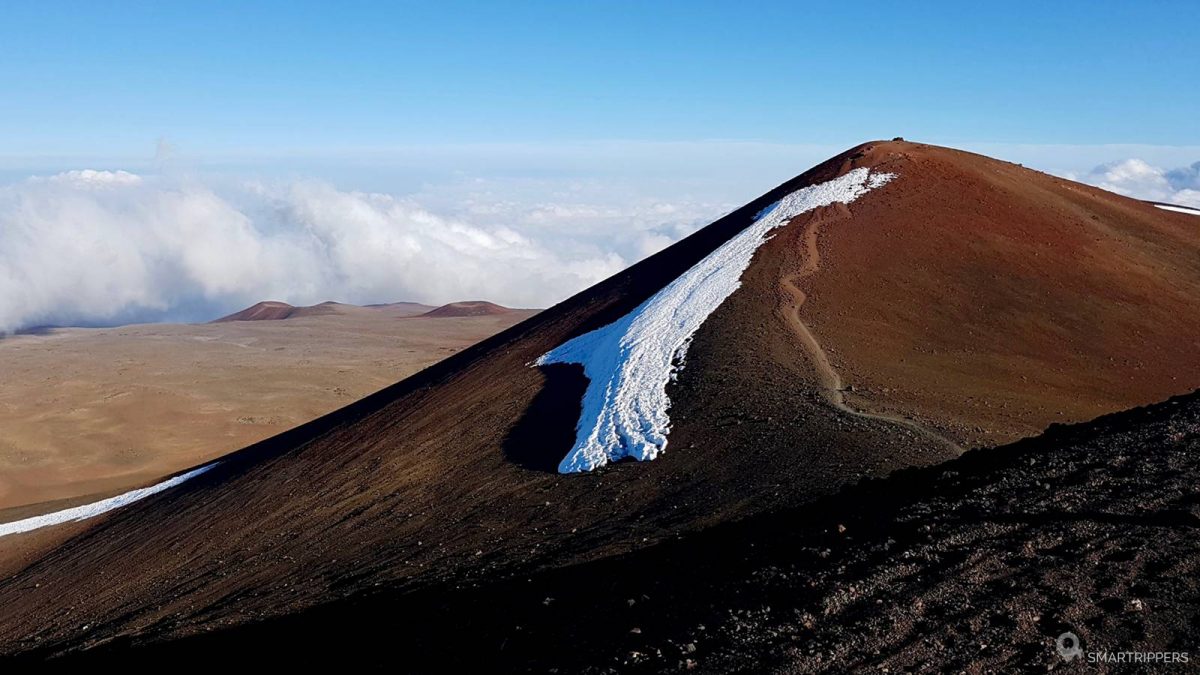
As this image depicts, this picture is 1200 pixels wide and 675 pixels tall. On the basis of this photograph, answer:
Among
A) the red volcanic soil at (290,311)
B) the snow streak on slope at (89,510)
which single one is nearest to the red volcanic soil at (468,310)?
the red volcanic soil at (290,311)

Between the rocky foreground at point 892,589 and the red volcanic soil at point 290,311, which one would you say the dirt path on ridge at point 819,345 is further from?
the red volcanic soil at point 290,311

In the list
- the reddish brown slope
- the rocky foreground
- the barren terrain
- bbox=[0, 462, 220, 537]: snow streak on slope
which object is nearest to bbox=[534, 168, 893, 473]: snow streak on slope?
the reddish brown slope

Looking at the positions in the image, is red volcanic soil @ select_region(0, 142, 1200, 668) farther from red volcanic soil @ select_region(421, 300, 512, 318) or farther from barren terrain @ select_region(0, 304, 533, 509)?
red volcanic soil @ select_region(421, 300, 512, 318)

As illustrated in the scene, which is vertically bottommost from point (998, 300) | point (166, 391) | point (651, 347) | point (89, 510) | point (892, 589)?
point (166, 391)

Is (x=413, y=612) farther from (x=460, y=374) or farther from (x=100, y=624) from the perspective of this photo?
(x=460, y=374)

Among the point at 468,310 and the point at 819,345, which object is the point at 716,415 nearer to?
the point at 819,345

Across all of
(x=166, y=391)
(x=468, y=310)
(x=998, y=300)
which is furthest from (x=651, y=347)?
(x=468, y=310)
